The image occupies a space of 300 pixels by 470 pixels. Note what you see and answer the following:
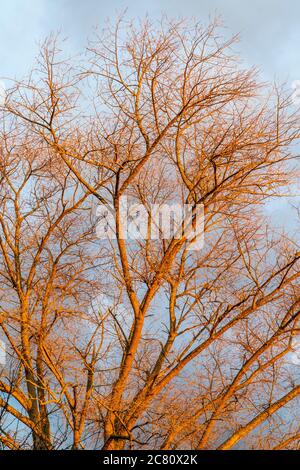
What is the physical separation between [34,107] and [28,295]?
3.08 metres

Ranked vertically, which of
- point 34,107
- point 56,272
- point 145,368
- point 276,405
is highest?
point 34,107

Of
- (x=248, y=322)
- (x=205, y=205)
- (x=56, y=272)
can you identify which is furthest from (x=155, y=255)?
(x=56, y=272)

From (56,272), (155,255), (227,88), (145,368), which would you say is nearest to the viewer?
(227,88)

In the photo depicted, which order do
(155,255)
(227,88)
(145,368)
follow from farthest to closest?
(145,368), (155,255), (227,88)

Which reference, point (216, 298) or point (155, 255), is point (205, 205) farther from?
point (216, 298)

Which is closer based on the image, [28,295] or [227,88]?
[227,88]

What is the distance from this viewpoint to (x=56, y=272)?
8625 mm

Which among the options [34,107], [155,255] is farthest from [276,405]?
[34,107]

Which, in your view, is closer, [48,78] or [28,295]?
[48,78]

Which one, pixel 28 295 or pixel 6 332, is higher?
pixel 28 295
